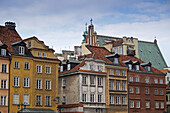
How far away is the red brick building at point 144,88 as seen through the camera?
8431 centimetres

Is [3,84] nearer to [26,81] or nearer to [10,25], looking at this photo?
[26,81]

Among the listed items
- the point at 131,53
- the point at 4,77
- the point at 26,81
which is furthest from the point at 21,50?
the point at 131,53

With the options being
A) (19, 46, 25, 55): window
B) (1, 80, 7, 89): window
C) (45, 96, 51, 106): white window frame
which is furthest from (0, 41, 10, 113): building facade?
(45, 96, 51, 106): white window frame

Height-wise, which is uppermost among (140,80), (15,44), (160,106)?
(15,44)

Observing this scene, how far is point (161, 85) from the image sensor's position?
90188 millimetres

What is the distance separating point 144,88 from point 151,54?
93.2 ft

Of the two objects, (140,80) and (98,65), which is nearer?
(98,65)

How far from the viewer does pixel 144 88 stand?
8669 cm

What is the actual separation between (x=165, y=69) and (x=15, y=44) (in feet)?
177

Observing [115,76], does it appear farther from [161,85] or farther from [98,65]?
[161,85]

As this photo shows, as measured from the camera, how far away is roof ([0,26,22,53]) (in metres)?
68.1

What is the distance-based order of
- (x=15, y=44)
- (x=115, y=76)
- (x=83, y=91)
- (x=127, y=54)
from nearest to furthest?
(x=15, y=44), (x=83, y=91), (x=115, y=76), (x=127, y=54)

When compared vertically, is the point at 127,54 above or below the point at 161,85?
above

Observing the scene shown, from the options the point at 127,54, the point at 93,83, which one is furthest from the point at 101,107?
the point at 127,54
